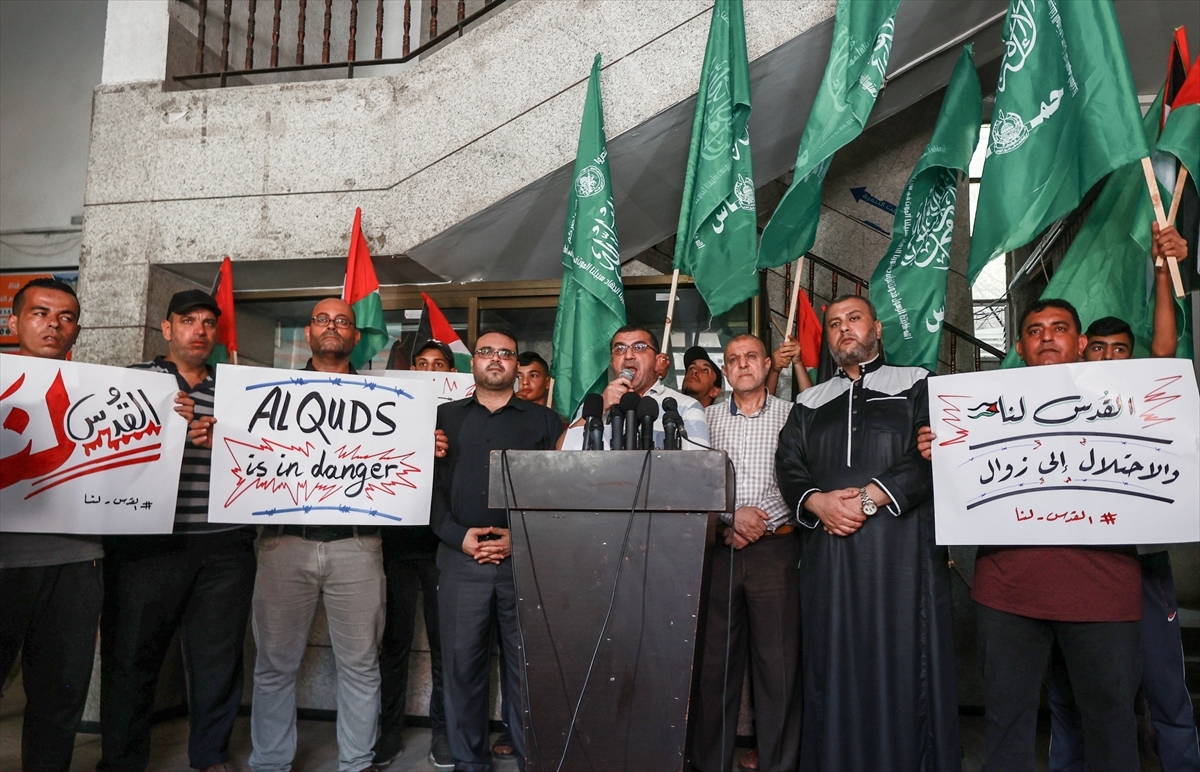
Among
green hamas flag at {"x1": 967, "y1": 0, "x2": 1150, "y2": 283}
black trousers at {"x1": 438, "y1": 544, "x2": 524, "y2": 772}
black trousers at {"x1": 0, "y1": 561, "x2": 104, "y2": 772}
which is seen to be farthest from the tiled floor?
green hamas flag at {"x1": 967, "y1": 0, "x2": 1150, "y2": 283}

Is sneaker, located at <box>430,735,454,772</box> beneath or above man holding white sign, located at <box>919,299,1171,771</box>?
beneath

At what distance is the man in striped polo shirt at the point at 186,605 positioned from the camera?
130 inches

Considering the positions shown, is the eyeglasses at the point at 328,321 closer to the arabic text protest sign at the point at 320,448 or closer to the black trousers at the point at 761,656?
the arabic text protest sign at the point at 320,448

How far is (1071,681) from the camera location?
2.75 m

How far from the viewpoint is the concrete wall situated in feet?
26.0

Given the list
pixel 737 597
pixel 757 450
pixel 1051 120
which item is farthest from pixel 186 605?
pixel 1051 120

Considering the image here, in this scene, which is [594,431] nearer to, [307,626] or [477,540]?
[477,540]

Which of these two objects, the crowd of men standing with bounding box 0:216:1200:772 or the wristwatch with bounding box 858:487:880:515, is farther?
the wristwatch with bounding box 858:487:880:515

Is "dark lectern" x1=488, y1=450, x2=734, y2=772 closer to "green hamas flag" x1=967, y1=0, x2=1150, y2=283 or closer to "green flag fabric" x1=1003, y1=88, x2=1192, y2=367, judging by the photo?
"green hamas flag" x1=967, y1=0, x2=1150, y2=283

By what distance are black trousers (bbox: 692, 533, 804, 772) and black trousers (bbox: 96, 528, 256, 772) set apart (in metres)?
1.81

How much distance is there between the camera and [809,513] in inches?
126

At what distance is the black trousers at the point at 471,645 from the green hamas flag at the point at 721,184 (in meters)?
1.54

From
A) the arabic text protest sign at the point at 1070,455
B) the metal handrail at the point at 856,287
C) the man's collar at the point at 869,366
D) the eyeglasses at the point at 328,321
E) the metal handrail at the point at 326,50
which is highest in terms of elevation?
the metal handrail at the point at 326,50

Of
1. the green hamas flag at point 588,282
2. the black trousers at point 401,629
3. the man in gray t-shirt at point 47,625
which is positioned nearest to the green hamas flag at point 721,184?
the green hamas flag at point 588,282
